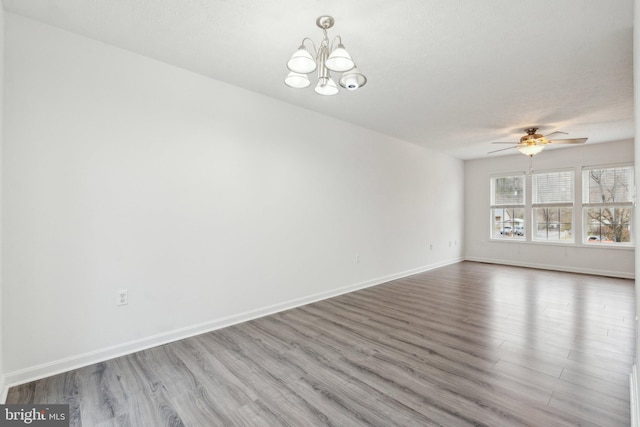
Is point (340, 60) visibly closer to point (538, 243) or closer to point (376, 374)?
point (376, 374)

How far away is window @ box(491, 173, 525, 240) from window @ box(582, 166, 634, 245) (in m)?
1.13

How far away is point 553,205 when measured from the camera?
642 centimetres

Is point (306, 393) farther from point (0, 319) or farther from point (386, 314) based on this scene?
point (0, 319)

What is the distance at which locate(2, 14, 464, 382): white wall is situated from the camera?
216 cm

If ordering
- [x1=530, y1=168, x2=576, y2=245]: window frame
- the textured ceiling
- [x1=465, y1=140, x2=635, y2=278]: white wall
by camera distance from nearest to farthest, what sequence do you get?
the textured ceiling < [x1=465, y1=140, x2=635, y2=278]: white wall < [x1=530, y1=168, x2=576, y2=245]: window frame

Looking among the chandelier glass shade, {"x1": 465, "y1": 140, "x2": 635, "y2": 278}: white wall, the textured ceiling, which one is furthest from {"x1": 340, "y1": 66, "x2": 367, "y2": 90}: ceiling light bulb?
{"x1": 465, "y1": 140, "x2": 635, "y2": 278}: white wall

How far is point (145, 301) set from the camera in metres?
2.65

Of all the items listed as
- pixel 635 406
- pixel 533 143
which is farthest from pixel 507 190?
pixel 635 406

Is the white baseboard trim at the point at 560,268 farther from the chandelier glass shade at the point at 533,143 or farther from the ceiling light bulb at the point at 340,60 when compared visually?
the ceiling light bulb at the point at 340,60

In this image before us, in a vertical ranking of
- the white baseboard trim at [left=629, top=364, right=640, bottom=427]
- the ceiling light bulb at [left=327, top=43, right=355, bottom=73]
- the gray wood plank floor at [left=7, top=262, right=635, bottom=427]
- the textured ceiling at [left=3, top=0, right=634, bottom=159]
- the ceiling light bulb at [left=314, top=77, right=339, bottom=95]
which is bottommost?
the gray wood plank floor at [left=7, top=262, right=635, bottom=427]

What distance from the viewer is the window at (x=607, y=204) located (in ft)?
18.5

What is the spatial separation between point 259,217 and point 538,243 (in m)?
6.43

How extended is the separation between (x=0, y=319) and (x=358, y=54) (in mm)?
3365

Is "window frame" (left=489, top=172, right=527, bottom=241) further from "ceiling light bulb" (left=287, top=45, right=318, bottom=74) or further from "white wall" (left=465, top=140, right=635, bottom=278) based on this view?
"ceiling light bulb" (left=287, top=45, right=318, bottom=74)
